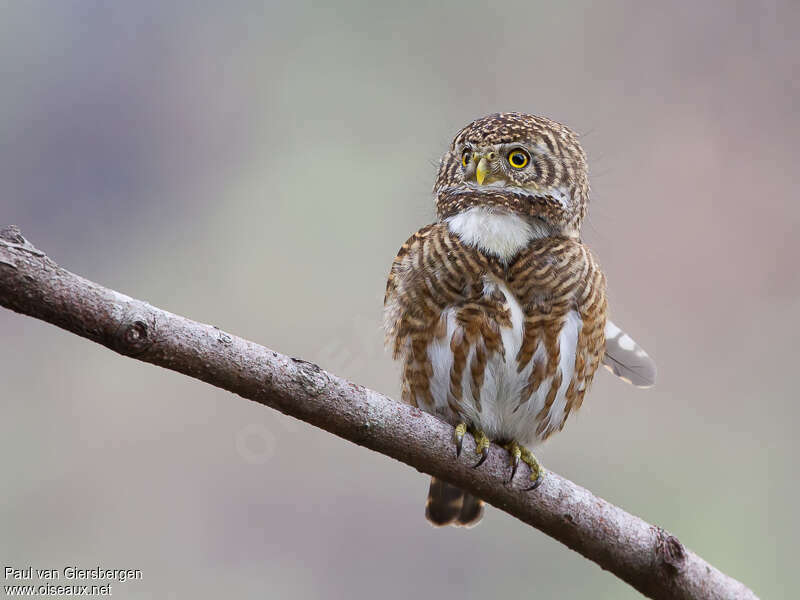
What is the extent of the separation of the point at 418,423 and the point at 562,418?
0.70 m

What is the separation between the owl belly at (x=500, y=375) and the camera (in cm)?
223

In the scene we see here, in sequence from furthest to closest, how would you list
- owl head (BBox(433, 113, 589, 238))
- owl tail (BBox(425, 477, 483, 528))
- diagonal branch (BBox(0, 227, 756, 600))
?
owl tail (BBox(425, 477, 483, 528)) → owl head (BBox(433, 113, 589, 238)) → diagonal branch (BBox(0, 227, 756, 600))

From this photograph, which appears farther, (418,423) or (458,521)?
(458,521)

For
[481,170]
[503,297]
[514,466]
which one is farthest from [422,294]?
[514,466]

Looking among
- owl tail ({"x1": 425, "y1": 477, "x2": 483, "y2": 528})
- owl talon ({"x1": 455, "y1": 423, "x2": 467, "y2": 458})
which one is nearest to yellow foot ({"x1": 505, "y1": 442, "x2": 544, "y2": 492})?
owl talon ({"x1": 455, "y1": 423, "x2": 467, "y2": 458})

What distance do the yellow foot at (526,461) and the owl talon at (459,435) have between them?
148 millimetres

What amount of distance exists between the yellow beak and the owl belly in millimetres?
311

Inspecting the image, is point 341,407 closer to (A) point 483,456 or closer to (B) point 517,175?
(A) point 483,456

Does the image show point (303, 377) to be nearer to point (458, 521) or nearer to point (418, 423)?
point (418, 423)

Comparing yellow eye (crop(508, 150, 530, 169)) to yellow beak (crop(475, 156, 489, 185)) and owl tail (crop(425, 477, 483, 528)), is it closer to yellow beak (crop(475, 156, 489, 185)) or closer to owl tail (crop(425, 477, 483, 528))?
yellow beak (crop(475, 156, 489, 185))

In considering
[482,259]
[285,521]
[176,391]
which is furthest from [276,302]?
[482,259]

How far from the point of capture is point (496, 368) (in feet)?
7.44

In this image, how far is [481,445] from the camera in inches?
84.7

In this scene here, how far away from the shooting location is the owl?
2.23 m
